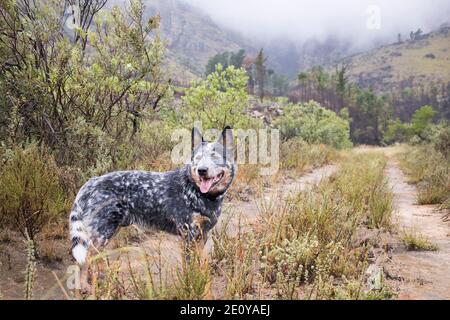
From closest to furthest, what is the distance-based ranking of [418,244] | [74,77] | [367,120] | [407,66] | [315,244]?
[315,244] → [418,244] → [74,77] → [367,120] → [407,66]

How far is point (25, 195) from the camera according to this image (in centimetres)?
454

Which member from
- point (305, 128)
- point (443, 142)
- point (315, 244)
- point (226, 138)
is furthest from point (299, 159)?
point (305, 128)

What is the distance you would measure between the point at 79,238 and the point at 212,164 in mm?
1626

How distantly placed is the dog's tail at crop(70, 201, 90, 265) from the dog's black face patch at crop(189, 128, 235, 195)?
4.37ft

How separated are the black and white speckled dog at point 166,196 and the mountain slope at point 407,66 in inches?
6230

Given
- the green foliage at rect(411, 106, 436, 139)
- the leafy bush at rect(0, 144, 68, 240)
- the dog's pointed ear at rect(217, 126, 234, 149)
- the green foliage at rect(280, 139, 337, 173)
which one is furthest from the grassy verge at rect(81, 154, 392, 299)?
the green foliage at rect(411, 106, 436, 139)

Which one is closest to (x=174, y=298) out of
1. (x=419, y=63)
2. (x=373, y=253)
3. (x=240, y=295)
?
(x=240, y=295)

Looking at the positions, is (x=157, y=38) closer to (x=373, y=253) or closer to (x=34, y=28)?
(x=34, y=28)

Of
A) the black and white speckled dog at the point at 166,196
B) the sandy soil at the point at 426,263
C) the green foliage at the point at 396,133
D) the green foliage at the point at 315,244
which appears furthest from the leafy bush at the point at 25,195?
the green foliage at the point at 396,133

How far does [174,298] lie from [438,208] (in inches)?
277

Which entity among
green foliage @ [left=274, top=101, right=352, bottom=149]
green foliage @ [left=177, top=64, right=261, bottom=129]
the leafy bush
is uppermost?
green foliage @ [left=274, top=101, right=352, bottom=149]

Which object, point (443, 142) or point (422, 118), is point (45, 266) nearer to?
point (443, 142)

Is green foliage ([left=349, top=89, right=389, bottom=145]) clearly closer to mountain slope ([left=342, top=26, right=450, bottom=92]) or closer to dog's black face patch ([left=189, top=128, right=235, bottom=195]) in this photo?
dog's black face patch ([left=189, top=128, right=235, bottom=195])

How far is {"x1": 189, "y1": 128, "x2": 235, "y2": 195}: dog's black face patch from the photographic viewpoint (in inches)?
162
